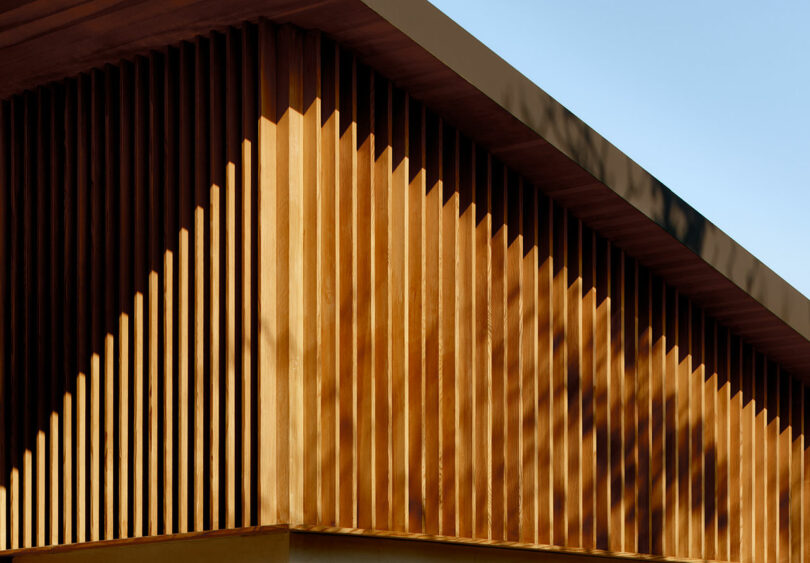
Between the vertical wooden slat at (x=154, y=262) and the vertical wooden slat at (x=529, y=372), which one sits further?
the vertical wooden slat at (x=529, y=372)

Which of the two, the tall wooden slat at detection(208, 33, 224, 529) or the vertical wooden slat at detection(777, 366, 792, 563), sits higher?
the tall wooden slat at detection(208, 33, 224, 529)

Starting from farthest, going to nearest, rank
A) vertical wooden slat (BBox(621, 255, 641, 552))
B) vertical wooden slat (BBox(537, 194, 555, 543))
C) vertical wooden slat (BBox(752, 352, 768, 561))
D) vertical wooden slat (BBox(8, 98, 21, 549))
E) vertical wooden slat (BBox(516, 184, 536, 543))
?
vertical wooden slat (BBox(752, 352, 768, 561)), vertical wooden slat (BBox(621, 255, 641, 552)), vertical wooden slat (BBox(537, 194, 555, 543)), vertical wooden slat (BBox(516, 184, 536, 543)), vertical wooden slat (BBox(8, 98, 21, 549))

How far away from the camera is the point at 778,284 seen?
7699mm

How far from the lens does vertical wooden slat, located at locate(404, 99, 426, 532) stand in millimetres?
5820

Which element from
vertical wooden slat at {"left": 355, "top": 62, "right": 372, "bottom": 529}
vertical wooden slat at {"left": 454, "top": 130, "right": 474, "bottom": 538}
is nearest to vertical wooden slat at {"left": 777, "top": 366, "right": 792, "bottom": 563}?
vertical wooden slat at {"left": 454, "top": 130, "right": 474, "bottom": 538}

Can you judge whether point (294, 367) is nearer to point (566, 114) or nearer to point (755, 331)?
point (566, 114)

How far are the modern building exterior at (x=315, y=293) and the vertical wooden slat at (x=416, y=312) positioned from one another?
0.04ft

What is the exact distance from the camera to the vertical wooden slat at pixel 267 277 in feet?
16.8

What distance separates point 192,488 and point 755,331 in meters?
4.09

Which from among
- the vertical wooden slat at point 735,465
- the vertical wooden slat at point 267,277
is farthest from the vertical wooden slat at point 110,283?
the vertical wooden slat at point 735,465

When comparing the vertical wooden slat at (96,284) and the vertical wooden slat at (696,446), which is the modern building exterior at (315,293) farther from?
the vertical wooden slat at (696,446)

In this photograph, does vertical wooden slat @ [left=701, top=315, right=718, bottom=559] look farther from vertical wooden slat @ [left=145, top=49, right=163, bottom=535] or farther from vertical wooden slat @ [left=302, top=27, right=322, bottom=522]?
vertical wooden slat @ [left=145, top=49, right=163, bottom=535]

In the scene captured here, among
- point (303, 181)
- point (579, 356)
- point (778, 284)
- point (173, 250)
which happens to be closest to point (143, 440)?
point (173, 250)

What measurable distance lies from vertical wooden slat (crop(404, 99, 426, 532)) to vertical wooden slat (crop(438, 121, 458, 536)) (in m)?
0.13
